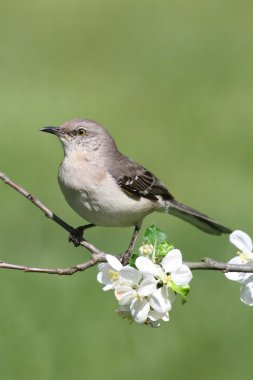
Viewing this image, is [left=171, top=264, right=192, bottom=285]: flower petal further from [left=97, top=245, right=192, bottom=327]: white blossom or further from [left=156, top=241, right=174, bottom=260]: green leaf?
[left=156, top=241, right=174, bottom=260]: green leaf

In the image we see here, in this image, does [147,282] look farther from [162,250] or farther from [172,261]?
[162,250]

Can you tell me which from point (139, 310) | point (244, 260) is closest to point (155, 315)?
point (139, 310)

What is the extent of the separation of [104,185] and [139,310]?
258 centimetres

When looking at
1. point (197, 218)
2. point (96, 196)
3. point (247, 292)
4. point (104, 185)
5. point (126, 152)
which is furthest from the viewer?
point (126, 152)

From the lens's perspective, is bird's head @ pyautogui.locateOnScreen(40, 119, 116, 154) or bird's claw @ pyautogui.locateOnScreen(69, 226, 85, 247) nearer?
bird's claw @ pyautogui.locateOnScreen(69, 226, 85, 247)

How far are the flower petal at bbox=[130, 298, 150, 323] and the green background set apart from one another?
3.25 metres

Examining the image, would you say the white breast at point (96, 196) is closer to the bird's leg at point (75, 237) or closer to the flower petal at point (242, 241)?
the bird's leg at point (75, 237)

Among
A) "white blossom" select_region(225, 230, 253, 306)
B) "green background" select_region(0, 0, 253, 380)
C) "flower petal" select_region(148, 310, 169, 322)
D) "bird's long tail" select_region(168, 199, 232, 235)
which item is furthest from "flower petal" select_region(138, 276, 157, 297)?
"green background" select_region(0, 0, 253, 380)

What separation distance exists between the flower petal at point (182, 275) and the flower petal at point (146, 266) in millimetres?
76

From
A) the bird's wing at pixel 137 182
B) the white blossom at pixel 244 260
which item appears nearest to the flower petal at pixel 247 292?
the white blossom at pixel 244 260

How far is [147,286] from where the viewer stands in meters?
3.62

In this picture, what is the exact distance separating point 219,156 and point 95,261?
8.20 m

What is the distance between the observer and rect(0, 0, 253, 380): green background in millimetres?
7172

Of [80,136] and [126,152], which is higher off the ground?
[126,152]
